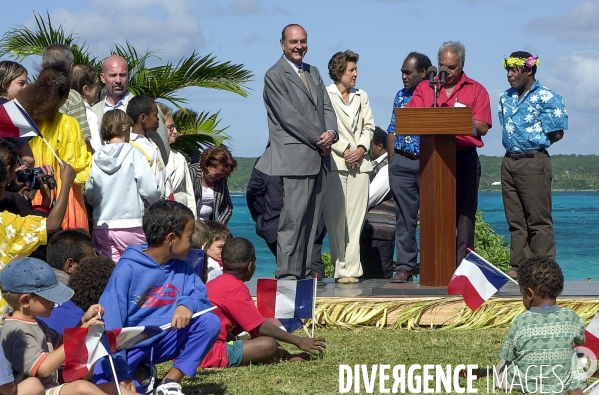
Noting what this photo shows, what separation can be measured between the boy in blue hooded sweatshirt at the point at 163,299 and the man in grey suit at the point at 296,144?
339cm

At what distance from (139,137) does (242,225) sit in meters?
67.2

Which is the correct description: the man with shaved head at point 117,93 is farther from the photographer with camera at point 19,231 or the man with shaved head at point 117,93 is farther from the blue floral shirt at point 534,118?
the blue floral shirt at point 534,118

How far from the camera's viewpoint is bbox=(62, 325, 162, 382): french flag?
530cm

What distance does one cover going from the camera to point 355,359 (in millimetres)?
7309

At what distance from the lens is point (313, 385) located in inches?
255

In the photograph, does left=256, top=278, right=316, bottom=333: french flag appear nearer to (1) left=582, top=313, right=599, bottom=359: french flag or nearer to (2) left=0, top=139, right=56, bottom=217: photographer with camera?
(2) left=0, top=139, right=56, bottom=217: photographer with camera

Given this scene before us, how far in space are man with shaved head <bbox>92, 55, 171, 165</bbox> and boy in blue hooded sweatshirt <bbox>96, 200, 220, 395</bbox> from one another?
332 cm

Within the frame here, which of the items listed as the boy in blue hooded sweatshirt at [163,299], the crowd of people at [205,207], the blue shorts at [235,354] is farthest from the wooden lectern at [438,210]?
the boy in blue hooded sweatshirt at [163,299]

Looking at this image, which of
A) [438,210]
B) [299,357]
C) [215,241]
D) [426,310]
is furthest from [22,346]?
[438,210]

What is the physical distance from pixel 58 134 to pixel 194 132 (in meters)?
A: 8.30

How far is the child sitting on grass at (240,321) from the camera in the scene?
716cm

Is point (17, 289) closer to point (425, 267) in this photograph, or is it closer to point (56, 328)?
point (56, 328)

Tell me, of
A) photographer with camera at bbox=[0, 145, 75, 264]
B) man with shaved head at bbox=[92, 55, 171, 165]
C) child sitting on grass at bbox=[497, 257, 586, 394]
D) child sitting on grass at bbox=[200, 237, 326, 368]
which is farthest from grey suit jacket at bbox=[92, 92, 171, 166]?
child sitting on grass at bbox=[497, 257, 586, 394]

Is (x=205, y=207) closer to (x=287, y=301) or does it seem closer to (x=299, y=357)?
(x=287, y=301)
